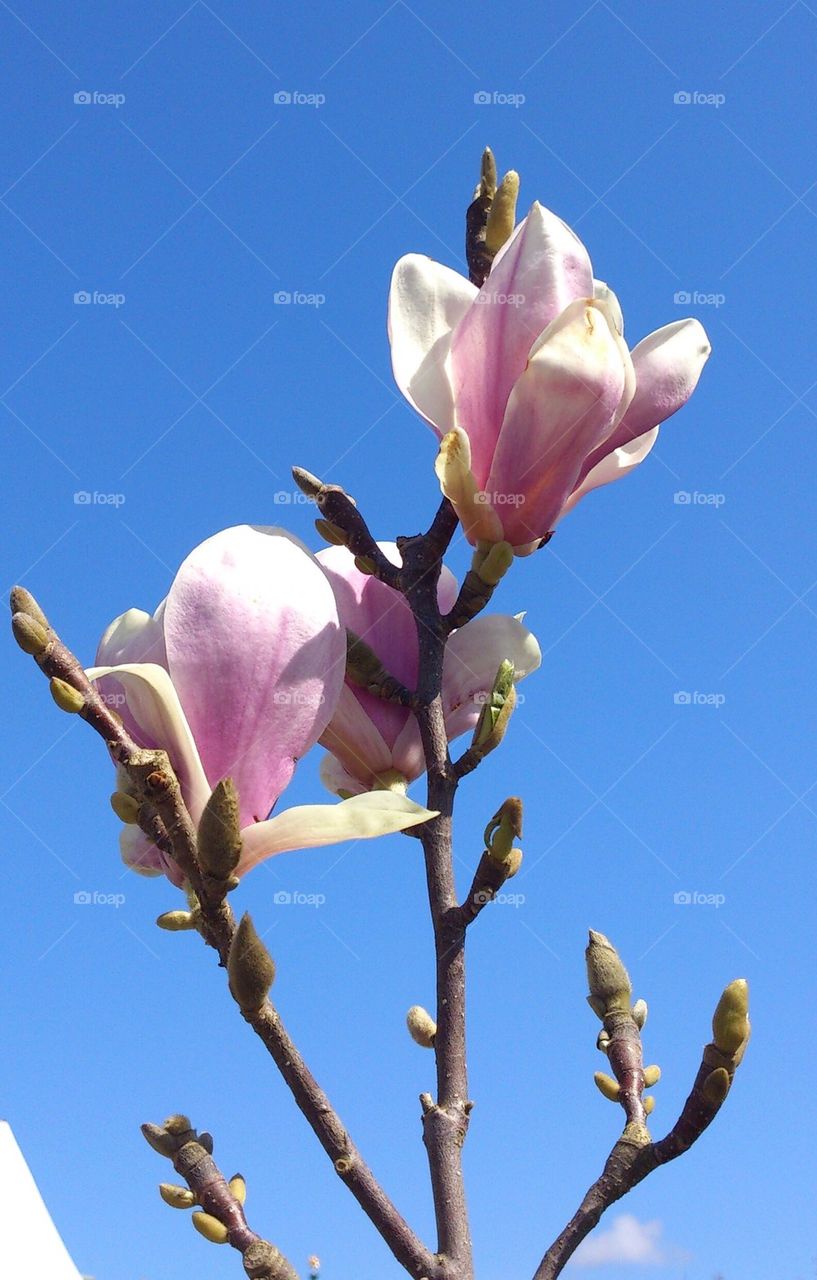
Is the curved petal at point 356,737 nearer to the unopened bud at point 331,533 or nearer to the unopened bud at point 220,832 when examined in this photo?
the unopened bud at point 331,533

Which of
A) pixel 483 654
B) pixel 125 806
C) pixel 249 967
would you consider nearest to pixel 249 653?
pixel 125 806

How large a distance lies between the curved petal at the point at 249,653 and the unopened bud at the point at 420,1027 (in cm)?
45

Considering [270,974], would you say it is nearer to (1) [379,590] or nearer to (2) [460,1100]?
(2) [460,1100]

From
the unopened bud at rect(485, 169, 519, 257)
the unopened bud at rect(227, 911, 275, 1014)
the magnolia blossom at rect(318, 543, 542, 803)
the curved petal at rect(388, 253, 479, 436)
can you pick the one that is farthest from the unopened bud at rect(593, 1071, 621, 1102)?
the unopened bud at rect(485, 169, 519, 257)

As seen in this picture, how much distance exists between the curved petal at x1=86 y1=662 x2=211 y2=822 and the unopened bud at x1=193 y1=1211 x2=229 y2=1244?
0.37 meters

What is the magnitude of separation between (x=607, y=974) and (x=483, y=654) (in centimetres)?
41

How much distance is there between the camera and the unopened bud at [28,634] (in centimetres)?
103

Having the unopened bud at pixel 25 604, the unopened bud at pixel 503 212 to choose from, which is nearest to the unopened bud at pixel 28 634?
the unopened bud at pixel 25 604

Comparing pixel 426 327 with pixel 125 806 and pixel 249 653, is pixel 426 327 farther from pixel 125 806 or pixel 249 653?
pixel 125 806

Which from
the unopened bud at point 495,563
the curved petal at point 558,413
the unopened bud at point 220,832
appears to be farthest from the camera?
the unopened bud at point 495,563

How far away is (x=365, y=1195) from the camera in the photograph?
114cm
